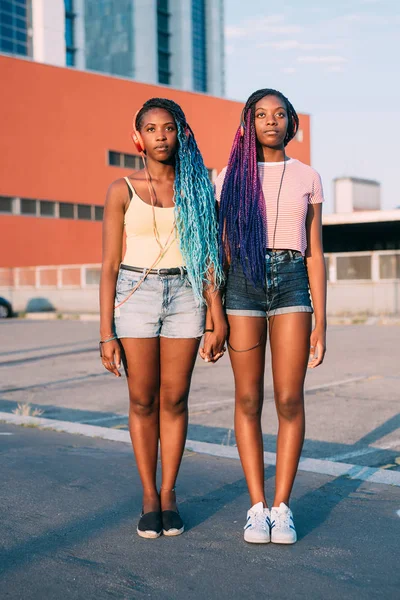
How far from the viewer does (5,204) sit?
1533 inches

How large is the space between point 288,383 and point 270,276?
1.68 feet

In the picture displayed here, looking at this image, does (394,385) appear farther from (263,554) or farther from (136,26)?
(136,26)

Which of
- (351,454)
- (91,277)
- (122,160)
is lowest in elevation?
(351,454)

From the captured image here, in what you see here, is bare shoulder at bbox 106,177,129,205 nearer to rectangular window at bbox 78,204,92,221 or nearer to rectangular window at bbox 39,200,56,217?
rectangular window at bbox 39,200,56,217

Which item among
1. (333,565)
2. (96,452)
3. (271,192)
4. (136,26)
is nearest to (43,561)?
(333,565)

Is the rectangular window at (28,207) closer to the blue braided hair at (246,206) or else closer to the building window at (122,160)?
the building window at (122,160)

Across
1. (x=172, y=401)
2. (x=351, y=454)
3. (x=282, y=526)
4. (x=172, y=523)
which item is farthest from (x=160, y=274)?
(x=351, y=454)

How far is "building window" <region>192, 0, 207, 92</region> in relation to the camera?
350 ft

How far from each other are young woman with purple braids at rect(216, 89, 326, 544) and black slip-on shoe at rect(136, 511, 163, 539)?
0.41m

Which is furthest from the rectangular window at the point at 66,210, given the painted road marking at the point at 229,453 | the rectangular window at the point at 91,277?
the painted road marking at the point at 229,453

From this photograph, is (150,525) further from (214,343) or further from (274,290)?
(274,290)

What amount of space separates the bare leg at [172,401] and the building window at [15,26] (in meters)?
77.3

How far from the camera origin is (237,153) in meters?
3.95

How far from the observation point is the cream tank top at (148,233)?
3879mm
